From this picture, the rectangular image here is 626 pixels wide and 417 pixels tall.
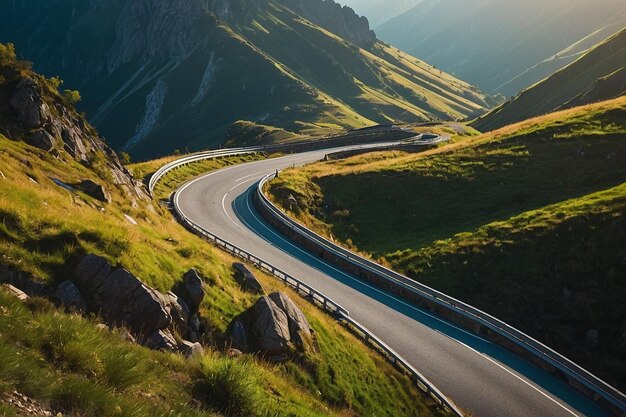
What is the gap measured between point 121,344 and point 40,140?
1908 centimetres

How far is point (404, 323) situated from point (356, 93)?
184726 mm

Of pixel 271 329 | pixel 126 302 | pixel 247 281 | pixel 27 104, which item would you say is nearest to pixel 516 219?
pixel 247 281

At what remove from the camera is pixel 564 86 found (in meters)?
116

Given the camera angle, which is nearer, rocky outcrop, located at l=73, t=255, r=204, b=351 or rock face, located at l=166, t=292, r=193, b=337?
rocky outcrop, located at l=73, t=255, r=204, b=351

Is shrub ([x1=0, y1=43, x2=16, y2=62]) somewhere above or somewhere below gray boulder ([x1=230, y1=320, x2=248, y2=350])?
above

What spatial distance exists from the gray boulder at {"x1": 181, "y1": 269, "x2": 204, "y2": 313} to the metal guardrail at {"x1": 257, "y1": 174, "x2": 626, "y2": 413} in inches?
572

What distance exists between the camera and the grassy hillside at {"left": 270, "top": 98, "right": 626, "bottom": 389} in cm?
2373

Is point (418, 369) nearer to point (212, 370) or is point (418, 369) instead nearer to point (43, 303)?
point (212, 370)

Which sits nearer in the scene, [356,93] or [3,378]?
[3,378]

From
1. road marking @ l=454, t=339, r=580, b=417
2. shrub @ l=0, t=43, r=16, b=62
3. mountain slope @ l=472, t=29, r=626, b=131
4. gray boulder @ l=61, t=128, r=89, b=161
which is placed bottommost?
road marking @ l=454, t=339, r=580, b=417

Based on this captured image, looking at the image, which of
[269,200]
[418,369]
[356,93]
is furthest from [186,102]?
[418,369]

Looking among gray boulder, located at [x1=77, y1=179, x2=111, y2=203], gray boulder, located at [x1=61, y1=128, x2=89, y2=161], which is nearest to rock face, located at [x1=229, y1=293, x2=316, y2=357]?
gray boulder, located at [x1=77, y1=179, x2=111, y2=203]

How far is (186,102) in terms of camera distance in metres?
173

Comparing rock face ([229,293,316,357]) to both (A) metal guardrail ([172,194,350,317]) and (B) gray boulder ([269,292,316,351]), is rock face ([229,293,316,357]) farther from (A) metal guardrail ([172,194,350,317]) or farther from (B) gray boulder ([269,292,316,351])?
(A) metal guardrail ([172,194,350,317])
